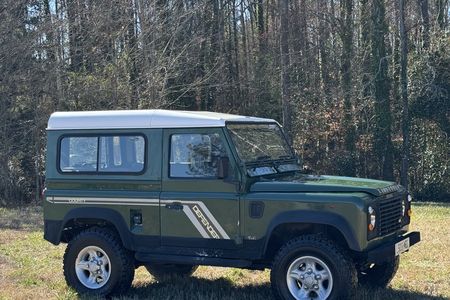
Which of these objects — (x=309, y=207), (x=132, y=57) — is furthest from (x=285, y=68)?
(x=309, y=207)

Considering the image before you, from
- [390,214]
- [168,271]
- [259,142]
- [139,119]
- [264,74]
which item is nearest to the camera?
[390,214]

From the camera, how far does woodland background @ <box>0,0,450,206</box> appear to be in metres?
20.1

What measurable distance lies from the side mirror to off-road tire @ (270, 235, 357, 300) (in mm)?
934

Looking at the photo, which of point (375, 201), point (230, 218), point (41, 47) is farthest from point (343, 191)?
point (41, 47)

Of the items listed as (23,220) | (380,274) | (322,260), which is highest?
(322,260)

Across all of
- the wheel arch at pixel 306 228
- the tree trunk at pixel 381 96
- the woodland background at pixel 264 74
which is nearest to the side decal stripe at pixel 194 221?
the wheel arch at pixel 306 228

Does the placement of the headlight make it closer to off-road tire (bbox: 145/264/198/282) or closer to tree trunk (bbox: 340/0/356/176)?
off-road tire (bbox: 145/264/198/282)

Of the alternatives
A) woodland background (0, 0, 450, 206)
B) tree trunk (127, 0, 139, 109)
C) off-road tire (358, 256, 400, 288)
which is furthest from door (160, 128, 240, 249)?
tree trunk (127, 0, 139, 109)

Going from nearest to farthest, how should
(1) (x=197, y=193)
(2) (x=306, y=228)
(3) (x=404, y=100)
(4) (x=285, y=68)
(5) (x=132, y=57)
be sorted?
1. (2) (x=306, y=228)
2. (1) (x=197, y=193)
3. (5) (x=132, y=57)
4. (3) (x=404, y=100)
5. (4) (x=285, y=68)

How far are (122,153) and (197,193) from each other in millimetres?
1031

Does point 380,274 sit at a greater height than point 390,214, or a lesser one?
lesser

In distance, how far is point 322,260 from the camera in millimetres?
6195

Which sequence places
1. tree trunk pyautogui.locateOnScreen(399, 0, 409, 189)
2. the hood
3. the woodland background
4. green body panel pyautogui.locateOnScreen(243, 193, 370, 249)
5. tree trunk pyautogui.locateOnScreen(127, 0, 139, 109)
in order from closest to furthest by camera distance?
green body panel pyautogui.locateOnScreen(243, 193, 370, 249) → the hood → the woodland background → tree trunk pyautogui.locateOnScreen(127, 0, 139, 109) → tree trunk pyautogui.locateOnScreen(399, 0, 409, 189)

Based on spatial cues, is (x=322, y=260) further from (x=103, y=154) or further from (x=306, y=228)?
(x=103, y=154)
